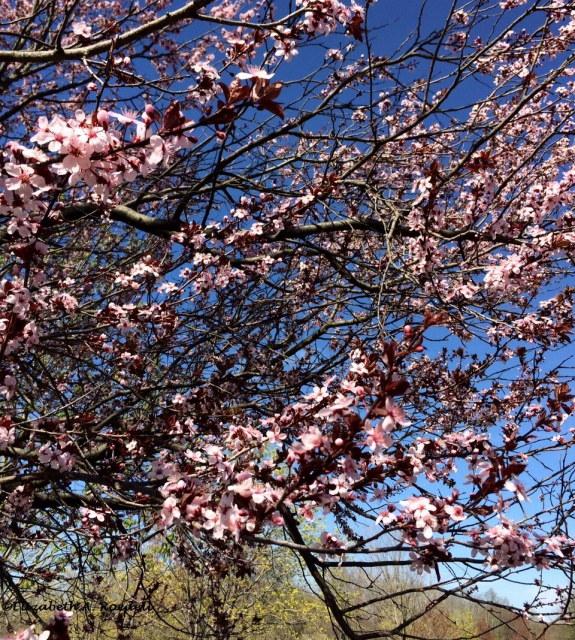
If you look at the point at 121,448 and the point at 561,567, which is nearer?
the point at 561,567

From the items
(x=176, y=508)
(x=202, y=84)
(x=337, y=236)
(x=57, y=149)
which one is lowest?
(x=176, y=508)

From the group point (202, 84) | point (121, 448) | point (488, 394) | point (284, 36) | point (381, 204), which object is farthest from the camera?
point (488, 394)

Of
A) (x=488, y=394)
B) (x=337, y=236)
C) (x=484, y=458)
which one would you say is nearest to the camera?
(x=484, y=458)

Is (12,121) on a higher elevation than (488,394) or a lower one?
higher

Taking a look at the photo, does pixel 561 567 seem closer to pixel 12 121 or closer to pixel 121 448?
pixel 121 448

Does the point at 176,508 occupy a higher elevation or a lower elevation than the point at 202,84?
lower

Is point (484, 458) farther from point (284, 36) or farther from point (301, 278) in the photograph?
point (301, 278)

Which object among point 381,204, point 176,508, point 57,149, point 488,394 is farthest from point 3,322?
point 488,394

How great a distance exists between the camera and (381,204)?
4270 millimetres

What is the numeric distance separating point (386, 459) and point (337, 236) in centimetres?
417

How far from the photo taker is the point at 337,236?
5.80m

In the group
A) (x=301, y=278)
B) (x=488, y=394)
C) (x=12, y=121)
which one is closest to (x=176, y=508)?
(x=301, y=278)

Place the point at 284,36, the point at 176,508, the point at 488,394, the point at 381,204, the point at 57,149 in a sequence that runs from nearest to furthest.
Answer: the point at 57,149 < the point at 176,508 < the point at 284,36 < the point at 381,204 < the point at 488,394

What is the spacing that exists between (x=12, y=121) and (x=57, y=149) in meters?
5.51
